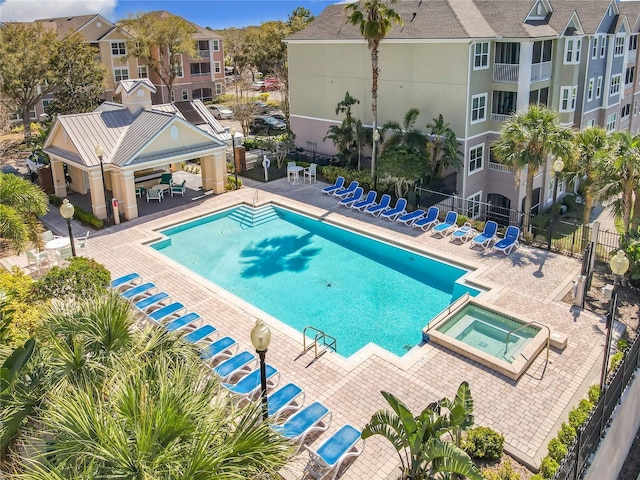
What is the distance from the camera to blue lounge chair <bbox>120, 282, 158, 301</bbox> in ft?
59.1

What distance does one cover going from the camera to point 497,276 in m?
19.9

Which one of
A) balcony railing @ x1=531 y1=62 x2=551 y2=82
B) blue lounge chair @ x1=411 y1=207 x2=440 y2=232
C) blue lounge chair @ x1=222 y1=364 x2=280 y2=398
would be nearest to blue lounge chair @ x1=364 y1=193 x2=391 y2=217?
blue lounge chair @ x1=411 y1=207 x2=440 y2=232

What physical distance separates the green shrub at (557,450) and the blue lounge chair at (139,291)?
1340cm

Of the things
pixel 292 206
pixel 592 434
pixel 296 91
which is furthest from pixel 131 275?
pixel 296 91

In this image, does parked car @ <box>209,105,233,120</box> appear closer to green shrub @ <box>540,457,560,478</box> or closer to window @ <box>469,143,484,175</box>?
window @ <box>469,143,484,175</box>

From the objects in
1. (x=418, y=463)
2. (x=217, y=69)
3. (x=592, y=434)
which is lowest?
(x=592, y=434)

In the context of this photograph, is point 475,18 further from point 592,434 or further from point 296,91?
point 592,434

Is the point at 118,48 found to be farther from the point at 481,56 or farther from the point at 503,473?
the point at 503,473

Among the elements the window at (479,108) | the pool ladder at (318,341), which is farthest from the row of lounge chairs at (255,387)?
the window at (479,108)

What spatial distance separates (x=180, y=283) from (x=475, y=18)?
22.1 meters

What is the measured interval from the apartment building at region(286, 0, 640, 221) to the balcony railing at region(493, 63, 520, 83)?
54 mm

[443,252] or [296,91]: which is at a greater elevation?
[296,91]

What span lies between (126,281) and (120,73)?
145ft

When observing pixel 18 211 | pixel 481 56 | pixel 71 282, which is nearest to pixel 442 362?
pixel 71 282
